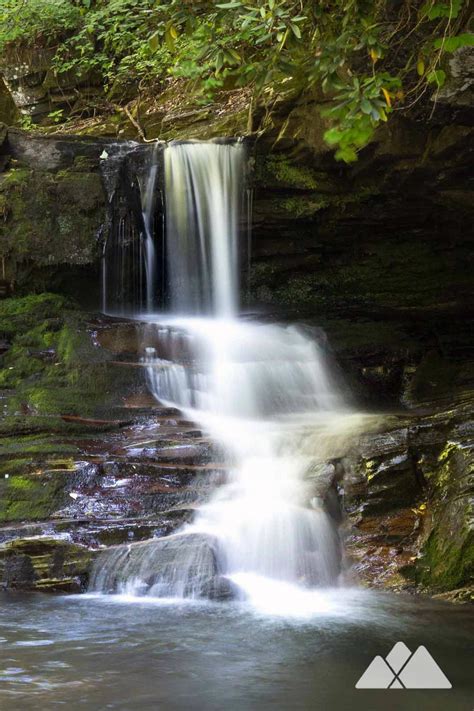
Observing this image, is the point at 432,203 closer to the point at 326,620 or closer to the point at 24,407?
the point at 24,407

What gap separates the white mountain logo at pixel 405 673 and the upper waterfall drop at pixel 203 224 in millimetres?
7049

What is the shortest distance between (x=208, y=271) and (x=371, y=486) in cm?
494

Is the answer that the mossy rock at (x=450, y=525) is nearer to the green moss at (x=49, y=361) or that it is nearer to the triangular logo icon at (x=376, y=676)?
the triangular logo icon at (x=376, y=676)

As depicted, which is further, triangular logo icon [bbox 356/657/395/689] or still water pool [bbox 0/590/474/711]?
triangular logo icon [bbox 356/657/395/689]

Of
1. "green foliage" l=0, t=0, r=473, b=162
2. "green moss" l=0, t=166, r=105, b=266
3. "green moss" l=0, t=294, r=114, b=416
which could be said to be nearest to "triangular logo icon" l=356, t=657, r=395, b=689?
"green foliage" l=0, t=0, r=473, b=162

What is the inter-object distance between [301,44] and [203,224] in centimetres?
467

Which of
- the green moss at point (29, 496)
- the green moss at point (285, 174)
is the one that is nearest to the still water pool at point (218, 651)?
the green moss at point (29, 496)

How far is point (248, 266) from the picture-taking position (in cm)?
1149

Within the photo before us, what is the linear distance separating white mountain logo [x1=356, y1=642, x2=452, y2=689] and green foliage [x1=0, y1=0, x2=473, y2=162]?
121 inches

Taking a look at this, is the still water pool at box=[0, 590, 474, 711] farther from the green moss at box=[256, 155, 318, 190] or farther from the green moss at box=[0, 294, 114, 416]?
the green moss at box=[256, 155, 318, 190]

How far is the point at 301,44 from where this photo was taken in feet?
20.6

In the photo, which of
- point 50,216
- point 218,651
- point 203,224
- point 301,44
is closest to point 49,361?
point 50,216

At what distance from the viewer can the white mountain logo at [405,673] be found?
406cm

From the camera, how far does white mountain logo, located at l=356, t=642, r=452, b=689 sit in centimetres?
406
